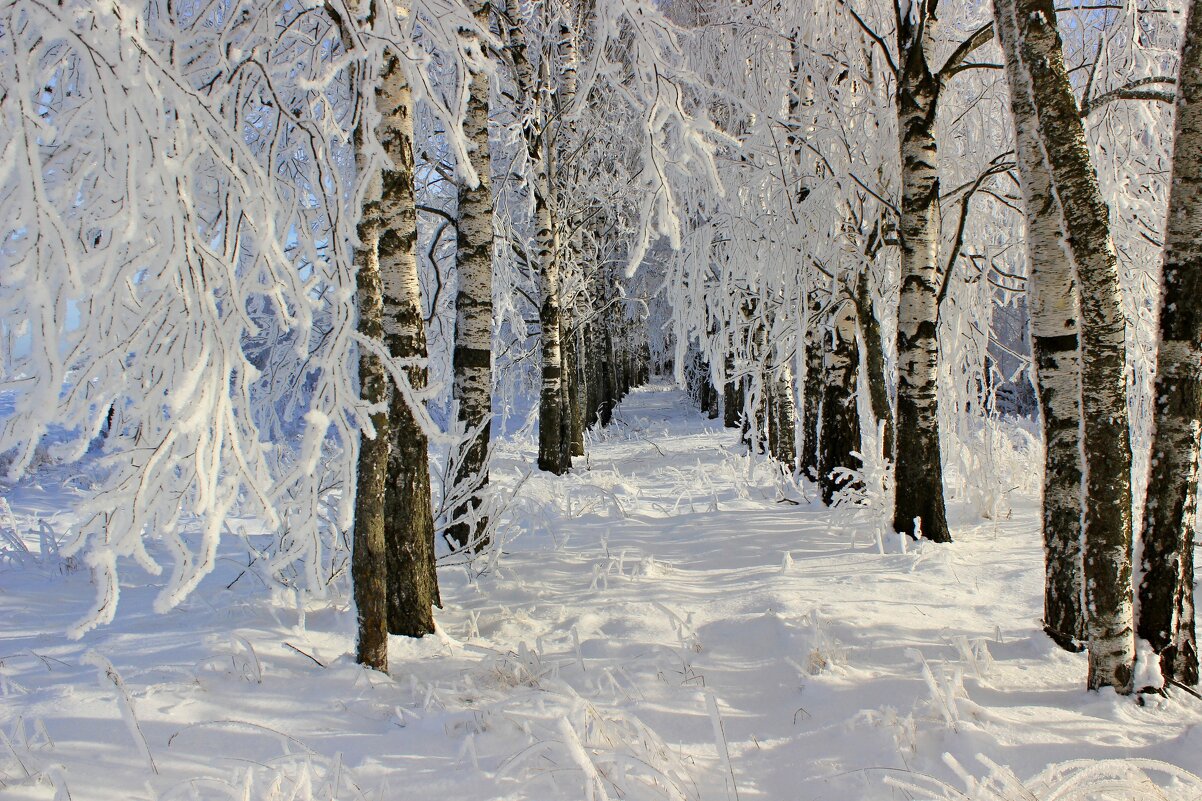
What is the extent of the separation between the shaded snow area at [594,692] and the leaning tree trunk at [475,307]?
36.9 inches

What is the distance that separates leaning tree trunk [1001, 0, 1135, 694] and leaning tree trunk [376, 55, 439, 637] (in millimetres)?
2672

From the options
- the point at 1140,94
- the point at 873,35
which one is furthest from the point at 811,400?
the point at 1140,94

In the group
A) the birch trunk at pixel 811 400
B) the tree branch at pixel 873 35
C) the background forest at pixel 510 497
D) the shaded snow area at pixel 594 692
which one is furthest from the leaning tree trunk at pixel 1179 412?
the birch trunk at pixel 811 400

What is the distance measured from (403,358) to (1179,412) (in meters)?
3.25

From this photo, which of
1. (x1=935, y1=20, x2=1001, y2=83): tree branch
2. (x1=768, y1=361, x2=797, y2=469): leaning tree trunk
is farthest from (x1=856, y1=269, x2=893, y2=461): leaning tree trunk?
(x1=768, y1=361, x2=797, y2=469): leaning tree trunk

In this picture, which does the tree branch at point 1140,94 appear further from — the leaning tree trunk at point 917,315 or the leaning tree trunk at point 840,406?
the leaning tree trunk at point 840,406

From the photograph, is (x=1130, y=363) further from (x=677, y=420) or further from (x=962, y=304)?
(x=677, y=420)

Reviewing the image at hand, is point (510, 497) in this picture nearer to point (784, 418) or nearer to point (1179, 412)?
point (1179, 412)

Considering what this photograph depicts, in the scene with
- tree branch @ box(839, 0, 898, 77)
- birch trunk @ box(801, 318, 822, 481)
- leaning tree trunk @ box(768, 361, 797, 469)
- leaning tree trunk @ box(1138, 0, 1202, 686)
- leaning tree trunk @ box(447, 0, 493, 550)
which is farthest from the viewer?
leaning tree trunk @ box(768, 361, 797, 469)

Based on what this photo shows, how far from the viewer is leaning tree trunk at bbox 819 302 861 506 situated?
7.02m

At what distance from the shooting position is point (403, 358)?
10.8 ft

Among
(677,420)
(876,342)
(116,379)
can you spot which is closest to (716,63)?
(876,342)

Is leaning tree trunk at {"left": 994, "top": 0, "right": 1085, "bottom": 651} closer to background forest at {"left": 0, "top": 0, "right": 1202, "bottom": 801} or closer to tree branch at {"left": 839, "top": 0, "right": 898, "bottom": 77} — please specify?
background forest at {"left": 0, "top": 0, "right": 1202, "bottom": 801}

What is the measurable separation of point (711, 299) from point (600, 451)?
735cm
